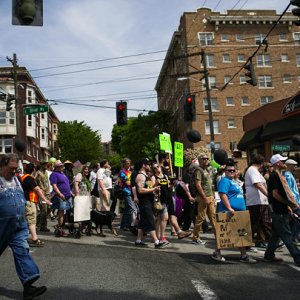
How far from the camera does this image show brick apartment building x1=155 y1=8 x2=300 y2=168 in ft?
161

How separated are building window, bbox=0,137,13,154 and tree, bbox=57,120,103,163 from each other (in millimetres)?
15302

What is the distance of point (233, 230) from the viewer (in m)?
7.04

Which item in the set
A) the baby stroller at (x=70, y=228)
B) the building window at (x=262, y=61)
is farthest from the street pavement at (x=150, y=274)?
the building window at (x=262, y=61)

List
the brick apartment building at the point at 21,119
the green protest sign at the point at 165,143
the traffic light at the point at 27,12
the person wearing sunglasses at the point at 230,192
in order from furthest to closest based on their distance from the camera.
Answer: the brick apartment building at the point at 21,119
the green protest sign at the point at 165,143
the person wearing sunglasses at the point at 230,192
the traffic light at the point at 27,12

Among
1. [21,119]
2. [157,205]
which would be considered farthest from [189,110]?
[21,119]

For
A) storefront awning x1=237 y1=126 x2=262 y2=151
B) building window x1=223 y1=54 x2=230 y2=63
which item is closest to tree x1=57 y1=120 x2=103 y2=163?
building window x1=223 y1=54 x2=230 y2=63

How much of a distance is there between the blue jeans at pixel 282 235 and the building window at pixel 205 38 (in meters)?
46.3

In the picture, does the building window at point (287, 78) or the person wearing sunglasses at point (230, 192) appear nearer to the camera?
the person wearing sunglasses at point (230, 192)

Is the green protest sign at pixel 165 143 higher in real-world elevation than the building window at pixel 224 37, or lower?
lower

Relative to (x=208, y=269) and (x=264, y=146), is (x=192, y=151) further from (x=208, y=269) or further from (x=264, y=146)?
(x=208, y=269)

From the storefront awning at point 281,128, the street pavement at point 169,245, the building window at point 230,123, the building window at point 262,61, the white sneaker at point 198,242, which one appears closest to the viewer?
the street pavement at point 169,245

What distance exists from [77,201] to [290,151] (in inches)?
558

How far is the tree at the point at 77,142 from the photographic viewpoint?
65.5 m

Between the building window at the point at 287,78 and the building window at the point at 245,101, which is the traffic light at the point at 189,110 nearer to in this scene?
the building window at the point at 245,101
